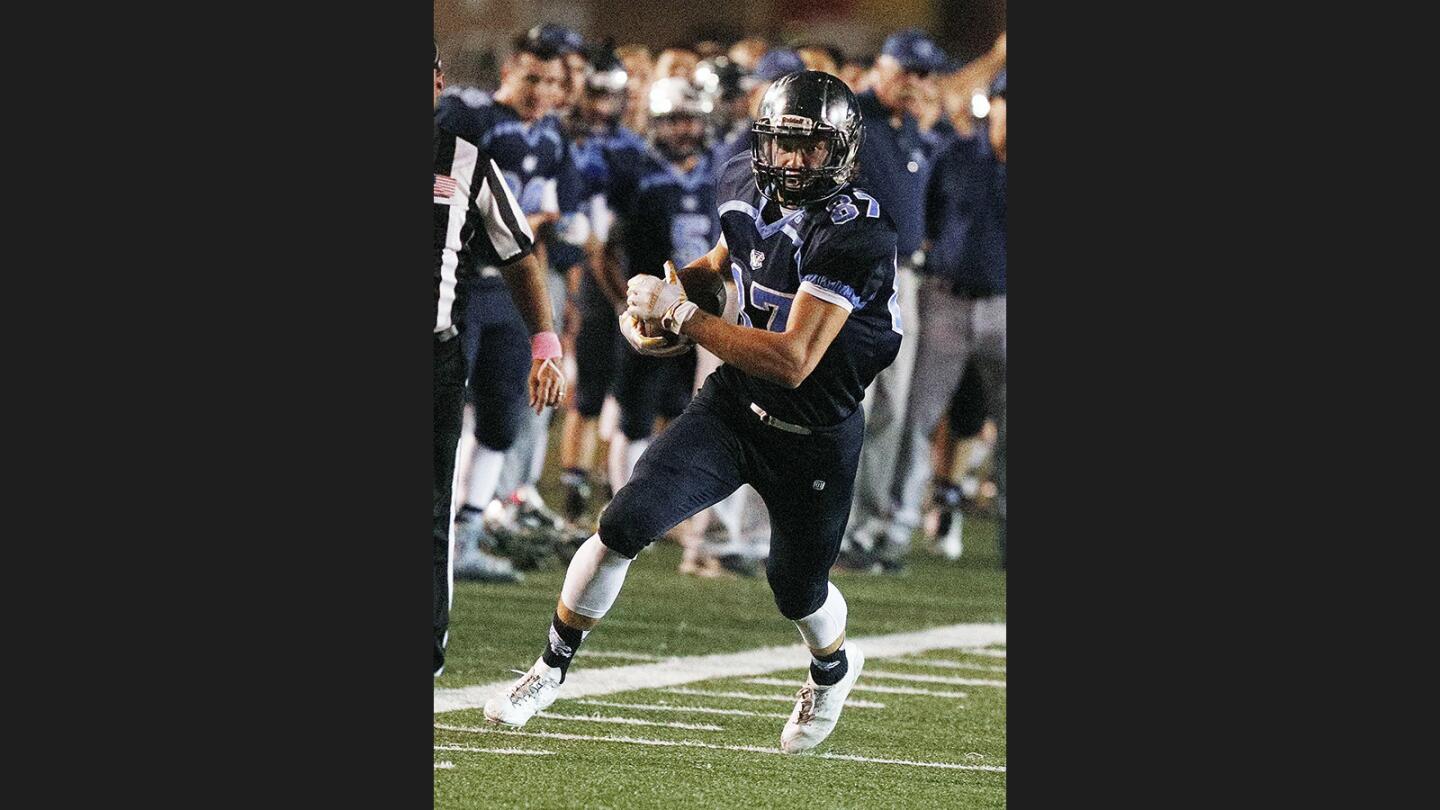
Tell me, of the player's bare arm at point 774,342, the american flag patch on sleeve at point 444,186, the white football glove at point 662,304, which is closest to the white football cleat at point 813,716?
the player's bare arm at point 774,342

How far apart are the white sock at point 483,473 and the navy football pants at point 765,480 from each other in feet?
6.87

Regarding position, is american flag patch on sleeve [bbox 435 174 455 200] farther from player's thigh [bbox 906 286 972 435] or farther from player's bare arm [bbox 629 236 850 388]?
player's thigh [bbox 906 286 972 435]

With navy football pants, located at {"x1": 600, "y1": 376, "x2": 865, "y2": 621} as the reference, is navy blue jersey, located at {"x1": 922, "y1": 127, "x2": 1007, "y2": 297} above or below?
above

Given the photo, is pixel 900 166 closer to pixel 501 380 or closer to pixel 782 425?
pixel 501 380

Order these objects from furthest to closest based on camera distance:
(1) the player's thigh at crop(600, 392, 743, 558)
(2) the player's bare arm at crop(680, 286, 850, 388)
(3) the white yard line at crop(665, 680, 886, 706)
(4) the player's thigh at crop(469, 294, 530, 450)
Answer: (4) the player's thigh at crop(469, 294, 530, 450) → (3) the white yard line at crop(665, 680, 886, 706) → (1) the player's thigh at crop(600, 392, 743, 558) → (2) the player's bare arm at crop(680, 286, 850, 388)

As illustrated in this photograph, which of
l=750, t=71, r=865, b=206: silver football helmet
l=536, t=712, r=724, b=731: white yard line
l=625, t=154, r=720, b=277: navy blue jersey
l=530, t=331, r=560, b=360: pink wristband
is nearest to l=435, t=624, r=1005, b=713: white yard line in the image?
l=536, t=712, r=724, b=731: white yard line

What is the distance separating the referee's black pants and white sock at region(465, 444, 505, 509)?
4.92 ft

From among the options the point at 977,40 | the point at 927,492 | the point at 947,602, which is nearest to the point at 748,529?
the point at 947,602

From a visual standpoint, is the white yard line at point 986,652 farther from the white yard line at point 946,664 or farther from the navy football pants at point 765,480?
the navy football pants at point 765,480

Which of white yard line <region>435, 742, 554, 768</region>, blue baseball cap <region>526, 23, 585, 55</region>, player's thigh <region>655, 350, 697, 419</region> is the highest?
blue baseball cap <region>526, 23, 585, 55</region>

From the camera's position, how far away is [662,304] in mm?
3885

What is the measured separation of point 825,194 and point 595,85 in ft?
11.8

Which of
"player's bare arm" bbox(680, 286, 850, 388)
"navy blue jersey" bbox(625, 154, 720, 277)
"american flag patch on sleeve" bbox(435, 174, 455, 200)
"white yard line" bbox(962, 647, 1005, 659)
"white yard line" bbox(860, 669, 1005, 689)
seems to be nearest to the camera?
"player's bare arm" bbox(680, 286, 850, 388)

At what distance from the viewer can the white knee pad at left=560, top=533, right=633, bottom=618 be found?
13.6 ft
